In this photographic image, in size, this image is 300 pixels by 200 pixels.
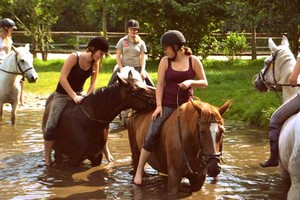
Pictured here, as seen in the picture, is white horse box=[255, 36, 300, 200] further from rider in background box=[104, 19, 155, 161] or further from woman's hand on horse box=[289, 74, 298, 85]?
rider in background box=[104, 19, 155, 161]

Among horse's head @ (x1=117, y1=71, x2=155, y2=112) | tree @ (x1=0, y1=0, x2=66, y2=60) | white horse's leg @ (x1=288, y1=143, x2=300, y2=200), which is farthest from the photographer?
tree @ (x1=0, y1=0, x2=66, y2=60)

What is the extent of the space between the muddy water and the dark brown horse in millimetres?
330

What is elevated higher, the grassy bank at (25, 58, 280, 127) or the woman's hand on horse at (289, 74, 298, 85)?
the woman's hand on horse at (289, 74, 298, 85)

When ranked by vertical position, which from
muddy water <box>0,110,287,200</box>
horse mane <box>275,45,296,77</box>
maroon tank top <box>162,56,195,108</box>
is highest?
horse mane <box>275,45,296,77</box>

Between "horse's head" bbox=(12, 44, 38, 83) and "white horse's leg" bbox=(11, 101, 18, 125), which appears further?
"white horse's leg" bbox=(11, 101, 18, 125)

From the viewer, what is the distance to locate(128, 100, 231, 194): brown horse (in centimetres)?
601

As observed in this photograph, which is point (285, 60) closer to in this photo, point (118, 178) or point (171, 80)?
point (171, 80)

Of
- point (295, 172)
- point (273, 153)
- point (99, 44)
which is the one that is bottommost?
point (273, 153)

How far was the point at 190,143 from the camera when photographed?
254 inches

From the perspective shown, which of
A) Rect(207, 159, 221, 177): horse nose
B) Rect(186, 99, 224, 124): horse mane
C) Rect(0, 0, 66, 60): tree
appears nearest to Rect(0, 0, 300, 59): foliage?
Rect(0, 0, 66, 60): tree

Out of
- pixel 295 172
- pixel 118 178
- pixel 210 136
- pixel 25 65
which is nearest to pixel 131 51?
pixel 25 65

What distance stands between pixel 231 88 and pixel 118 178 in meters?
9.05

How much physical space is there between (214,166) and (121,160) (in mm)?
3382

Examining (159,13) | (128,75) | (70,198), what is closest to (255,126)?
(128,75)
